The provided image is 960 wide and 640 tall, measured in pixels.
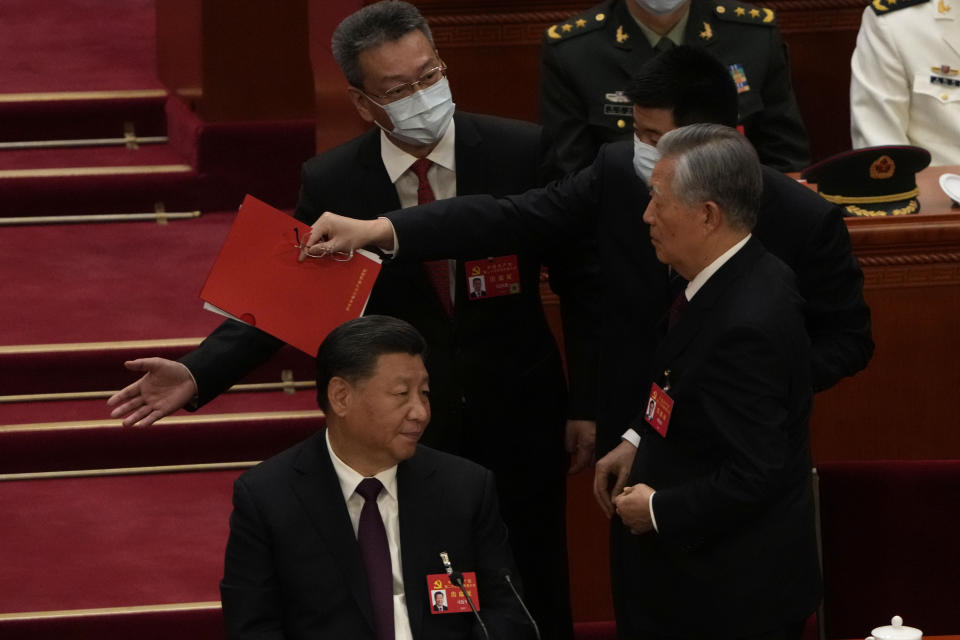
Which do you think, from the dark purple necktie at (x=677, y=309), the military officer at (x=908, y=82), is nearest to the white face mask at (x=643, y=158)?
the dark purple necktie at (x=677, y=309)

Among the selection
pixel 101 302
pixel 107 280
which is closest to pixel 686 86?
pixel 101 302

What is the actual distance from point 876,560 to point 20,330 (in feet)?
8.75

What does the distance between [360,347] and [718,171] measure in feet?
2.17

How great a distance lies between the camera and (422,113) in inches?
111

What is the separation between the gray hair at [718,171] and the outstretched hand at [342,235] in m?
0.61

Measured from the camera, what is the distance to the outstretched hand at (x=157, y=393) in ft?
9.05

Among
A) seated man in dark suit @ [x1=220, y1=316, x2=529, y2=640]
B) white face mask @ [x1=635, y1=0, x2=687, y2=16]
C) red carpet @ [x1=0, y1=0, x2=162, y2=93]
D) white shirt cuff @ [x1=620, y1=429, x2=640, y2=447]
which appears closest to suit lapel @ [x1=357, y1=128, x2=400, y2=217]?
seated man in dark suit @ [x1=220, y1=316, x2=529, y2=640]

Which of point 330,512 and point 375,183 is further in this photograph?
point 375,183

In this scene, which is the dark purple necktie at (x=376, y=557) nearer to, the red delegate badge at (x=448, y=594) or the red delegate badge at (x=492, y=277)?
the red delegate badge at (x=448, y=594)

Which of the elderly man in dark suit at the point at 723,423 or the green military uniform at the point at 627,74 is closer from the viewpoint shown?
the elderly man in dark suit at the point at 723,423

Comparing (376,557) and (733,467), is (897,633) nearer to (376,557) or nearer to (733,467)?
(733,467)

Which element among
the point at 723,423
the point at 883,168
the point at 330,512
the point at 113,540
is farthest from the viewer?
the point at 113,540

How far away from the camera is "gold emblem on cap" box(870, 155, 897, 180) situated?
131 inches

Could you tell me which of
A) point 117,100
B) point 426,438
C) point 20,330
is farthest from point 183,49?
point 426,438
